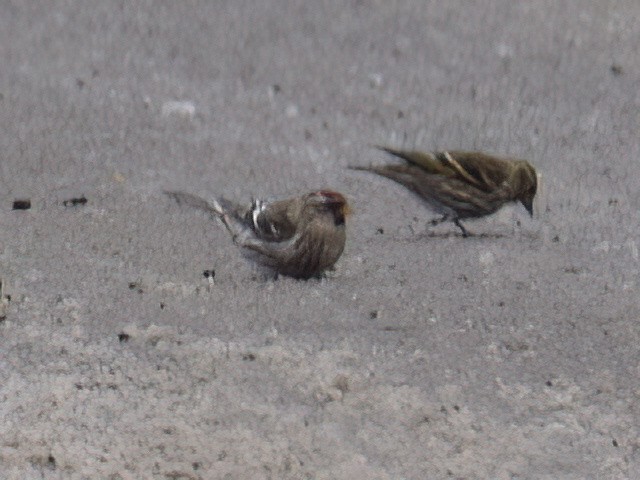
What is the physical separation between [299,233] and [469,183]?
3.07 feet

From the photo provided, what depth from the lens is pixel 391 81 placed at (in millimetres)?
6895

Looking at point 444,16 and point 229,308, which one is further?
point 444,16

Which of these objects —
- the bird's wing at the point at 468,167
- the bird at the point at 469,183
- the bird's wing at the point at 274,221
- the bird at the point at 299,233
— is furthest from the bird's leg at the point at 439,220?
the bird's wing at the point at 274,221

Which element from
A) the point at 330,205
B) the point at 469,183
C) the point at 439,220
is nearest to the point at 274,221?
the point at 330,205

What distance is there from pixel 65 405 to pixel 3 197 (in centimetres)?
171

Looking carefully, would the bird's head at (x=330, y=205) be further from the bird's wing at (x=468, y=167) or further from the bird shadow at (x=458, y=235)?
the bird's wing at (x=468, y=167)

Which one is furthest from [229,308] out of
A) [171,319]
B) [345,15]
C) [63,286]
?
[345,15]

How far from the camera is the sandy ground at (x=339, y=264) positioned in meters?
4.12

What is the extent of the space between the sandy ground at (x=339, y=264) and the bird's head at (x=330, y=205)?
26 centimetres

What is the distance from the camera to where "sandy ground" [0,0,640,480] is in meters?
4.12

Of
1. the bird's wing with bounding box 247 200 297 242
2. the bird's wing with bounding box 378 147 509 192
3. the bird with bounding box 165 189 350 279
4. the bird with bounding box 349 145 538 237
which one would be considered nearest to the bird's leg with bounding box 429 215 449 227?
the bird with bounding box 349 145 538 237

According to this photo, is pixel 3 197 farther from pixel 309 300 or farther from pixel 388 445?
pixel 388 445

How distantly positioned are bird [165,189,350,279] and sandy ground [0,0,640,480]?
0.08 meters

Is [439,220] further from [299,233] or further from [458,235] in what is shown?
[299,233]
